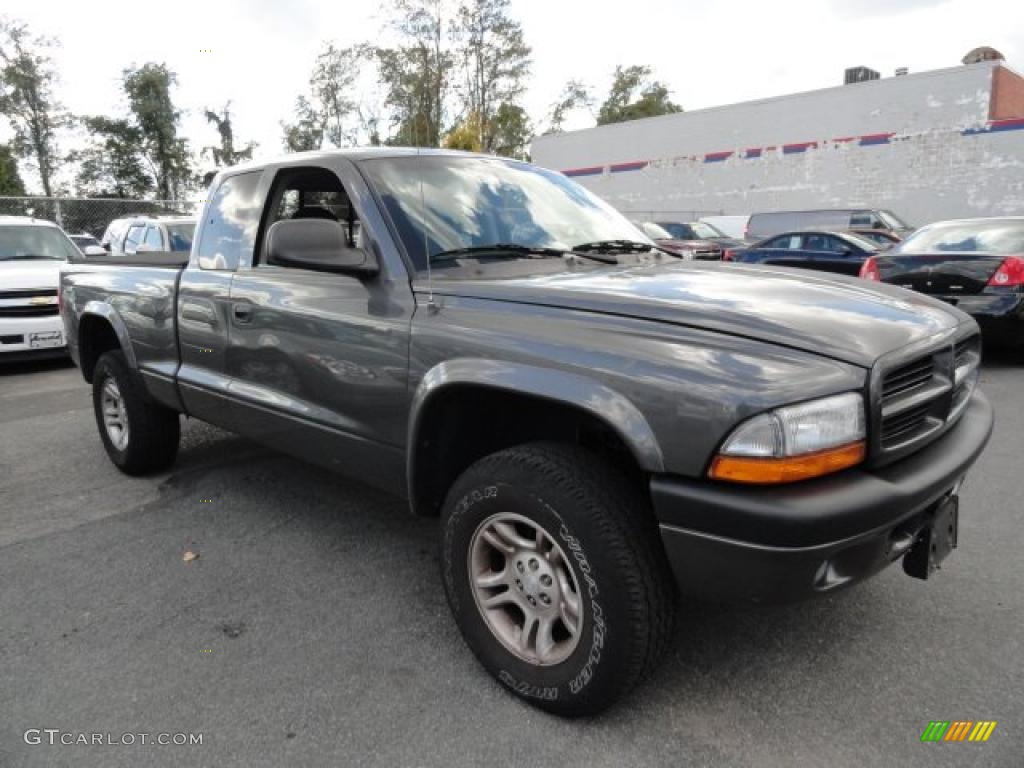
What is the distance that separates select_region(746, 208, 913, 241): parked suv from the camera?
1759cm

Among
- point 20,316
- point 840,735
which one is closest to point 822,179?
point 20,316

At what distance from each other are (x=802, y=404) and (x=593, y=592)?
75 centimetres

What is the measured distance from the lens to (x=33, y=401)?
21.8ft

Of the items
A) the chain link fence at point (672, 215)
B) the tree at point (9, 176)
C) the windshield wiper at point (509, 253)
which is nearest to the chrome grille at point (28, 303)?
A: the windshield wiper at point (509, 253)

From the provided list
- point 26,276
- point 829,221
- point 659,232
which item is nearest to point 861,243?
point 659,232

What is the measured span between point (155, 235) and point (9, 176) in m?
40.4

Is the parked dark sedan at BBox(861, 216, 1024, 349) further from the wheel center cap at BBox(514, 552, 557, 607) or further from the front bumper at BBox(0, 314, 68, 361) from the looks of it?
the front bumper at BBox(0, 314, 68, 361)

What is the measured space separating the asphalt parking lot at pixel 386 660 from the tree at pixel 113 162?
49.5 m

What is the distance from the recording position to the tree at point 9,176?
40.0 m

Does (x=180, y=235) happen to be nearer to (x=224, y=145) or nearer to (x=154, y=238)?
(x=154, y=238)

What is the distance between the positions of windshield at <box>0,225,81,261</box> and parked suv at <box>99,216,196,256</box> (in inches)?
29.5

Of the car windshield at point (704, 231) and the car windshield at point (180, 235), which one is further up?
the car windshield at point (180, 235)

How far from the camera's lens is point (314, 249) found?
2572 millimetres

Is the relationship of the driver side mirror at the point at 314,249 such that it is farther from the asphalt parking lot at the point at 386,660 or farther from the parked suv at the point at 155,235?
the parked suv at the point at 155,235
